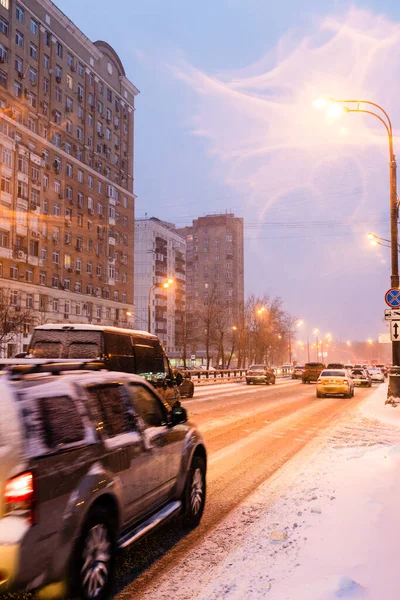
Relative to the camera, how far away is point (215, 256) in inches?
5851

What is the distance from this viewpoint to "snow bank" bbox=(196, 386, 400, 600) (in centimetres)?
414

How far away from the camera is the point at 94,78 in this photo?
6644 centimetres

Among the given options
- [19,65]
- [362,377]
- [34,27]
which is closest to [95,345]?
[362,377]

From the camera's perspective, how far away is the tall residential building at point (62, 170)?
50469 mm

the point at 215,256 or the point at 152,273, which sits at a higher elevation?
the point at 215,256

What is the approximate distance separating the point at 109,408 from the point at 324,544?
237 centimetres

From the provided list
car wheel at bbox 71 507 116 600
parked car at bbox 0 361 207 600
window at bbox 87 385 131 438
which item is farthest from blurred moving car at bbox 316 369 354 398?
car wheel at bbox 71 507 116 600

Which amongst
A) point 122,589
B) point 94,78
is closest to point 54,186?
point 94,78

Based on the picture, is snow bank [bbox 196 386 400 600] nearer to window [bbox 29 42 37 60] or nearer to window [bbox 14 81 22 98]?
window [bbox 14 81 22 98]

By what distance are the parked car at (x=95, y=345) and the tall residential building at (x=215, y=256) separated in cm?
13339

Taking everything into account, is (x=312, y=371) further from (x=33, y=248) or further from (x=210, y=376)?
(x=33, y=248)

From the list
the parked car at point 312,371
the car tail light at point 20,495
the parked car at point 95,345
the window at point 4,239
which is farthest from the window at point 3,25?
the car tail light at point 20,495

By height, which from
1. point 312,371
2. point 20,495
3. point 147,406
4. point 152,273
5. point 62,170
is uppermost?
point 62,170

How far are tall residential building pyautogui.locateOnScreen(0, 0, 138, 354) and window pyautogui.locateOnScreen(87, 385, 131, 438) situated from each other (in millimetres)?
46070
